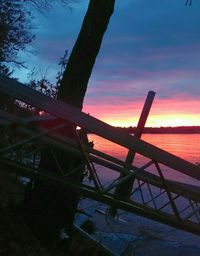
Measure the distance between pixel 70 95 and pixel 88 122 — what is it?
11.5 ft

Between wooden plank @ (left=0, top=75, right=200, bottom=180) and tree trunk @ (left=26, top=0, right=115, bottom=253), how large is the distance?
3.25 meters

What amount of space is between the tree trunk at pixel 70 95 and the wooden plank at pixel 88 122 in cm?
325

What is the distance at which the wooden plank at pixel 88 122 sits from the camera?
18.9ft

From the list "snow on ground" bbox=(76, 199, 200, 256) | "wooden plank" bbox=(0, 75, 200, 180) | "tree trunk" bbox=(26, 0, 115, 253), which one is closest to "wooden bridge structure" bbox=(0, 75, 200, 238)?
"wooden plank" bbox=(0, 75, 200, 180)

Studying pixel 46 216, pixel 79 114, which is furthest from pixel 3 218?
pixel 79 114

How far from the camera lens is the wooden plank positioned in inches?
227

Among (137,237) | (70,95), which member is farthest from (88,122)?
(137,237)

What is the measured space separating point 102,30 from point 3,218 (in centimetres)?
380

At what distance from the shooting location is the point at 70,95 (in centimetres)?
953

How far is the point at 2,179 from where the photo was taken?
14.8m

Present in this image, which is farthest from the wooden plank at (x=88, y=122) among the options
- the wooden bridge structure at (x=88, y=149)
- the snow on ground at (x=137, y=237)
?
the snow on ground at (x=137, y=237)

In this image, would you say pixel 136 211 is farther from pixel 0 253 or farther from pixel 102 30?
pixel 102 30

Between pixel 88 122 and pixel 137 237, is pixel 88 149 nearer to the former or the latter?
pixel 88 122

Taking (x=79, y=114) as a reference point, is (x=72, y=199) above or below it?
below
